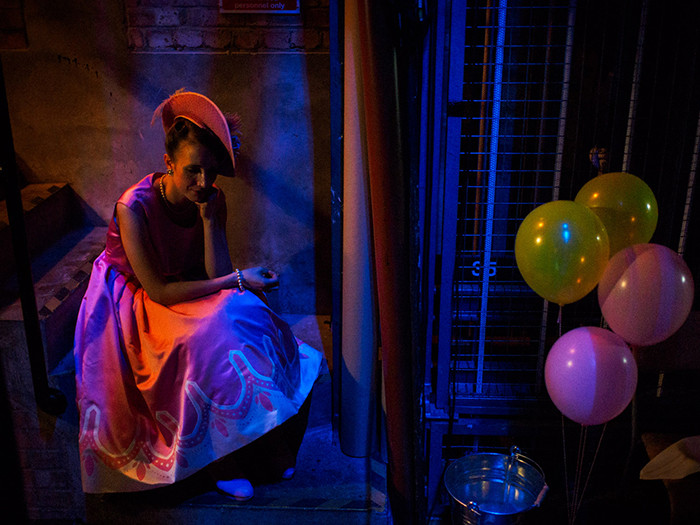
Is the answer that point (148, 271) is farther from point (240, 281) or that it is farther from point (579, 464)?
point (579, 464)

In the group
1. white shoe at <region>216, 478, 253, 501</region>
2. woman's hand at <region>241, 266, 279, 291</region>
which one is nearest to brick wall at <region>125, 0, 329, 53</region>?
woman's hand at <region>241, 266, 279, 291</region>

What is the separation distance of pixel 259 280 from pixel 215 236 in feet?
1.05

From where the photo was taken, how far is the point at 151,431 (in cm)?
274

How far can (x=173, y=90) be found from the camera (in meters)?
3.59

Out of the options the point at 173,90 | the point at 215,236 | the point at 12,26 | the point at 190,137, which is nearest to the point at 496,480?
the point at 215,236

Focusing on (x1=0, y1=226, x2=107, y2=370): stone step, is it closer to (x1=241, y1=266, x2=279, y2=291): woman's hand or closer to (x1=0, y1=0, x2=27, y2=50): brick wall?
(x1=241, y1=266, x2=279, y2=291): woman's hand

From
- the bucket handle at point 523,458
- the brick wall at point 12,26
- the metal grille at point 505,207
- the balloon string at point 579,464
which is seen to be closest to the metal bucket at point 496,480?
the bucket handle at point 523,458

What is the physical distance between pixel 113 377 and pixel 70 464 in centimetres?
55

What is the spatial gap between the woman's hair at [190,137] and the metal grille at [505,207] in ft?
3.79

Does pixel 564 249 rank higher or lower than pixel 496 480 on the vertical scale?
higher

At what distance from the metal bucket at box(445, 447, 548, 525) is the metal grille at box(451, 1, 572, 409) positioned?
0.29 metres

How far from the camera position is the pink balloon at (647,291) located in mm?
2270

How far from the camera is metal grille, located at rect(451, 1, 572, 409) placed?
296 centimetres

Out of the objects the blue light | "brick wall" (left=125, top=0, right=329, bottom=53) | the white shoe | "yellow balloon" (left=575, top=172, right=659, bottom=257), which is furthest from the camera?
"brick wall" (left=125, top=0, right=329, bottom=53)
